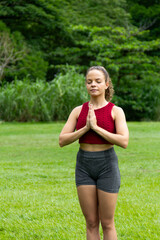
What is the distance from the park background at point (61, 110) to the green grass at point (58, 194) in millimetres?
12

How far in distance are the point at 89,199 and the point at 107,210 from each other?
153 mm

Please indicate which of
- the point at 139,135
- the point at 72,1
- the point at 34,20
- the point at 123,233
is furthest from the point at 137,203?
the point at 72,1

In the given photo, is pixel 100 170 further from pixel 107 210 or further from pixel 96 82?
pixel 96 82

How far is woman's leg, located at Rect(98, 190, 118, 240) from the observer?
296cm

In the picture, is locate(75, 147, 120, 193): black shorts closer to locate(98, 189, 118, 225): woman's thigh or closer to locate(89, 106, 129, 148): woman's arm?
locate(98, 189, 118, 225): woman's thigh

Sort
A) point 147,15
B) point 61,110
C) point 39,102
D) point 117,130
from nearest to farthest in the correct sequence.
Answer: point 117,130
point 39,102
point 61,110
point 147,15

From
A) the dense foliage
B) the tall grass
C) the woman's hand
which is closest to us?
the woman's hand

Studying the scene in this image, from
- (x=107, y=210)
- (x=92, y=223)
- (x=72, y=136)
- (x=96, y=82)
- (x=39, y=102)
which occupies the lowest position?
(x=39, y=102)

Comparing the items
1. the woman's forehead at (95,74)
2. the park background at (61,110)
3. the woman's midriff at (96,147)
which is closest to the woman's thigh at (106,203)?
the woman's midriff at (96,147)

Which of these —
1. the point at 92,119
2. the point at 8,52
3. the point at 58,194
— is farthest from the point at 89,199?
the point at 8,52

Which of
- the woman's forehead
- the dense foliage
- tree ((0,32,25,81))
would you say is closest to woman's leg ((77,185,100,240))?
the woman's forehead

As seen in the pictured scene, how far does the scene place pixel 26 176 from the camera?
22.7 feet

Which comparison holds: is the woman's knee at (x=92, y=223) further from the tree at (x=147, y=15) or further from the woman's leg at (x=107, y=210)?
the tree at (x=147, y=15)

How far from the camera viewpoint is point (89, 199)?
2998mm
